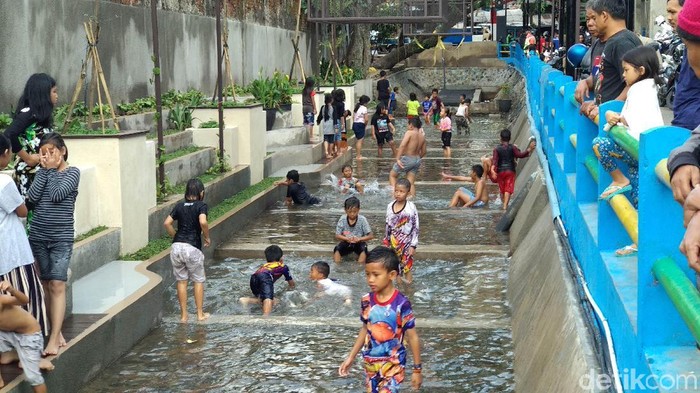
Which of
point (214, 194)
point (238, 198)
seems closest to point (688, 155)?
point (214, 194)

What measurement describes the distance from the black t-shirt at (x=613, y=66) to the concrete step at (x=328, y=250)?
492cm

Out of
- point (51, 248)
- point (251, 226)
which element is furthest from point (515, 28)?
point (51, 248)

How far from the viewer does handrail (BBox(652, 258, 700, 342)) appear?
10.8 feet

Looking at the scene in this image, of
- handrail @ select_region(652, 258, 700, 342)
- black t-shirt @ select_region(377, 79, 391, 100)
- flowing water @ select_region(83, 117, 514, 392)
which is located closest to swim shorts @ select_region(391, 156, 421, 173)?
flowing water @ select_region(83, 117, 514, 392)

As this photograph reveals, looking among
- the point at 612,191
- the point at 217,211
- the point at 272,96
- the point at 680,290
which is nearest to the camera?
the point at 680,290

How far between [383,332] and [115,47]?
12585mm

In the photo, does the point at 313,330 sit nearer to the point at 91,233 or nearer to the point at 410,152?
the point at 91,233

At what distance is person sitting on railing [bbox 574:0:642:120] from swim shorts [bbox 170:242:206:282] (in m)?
3.97

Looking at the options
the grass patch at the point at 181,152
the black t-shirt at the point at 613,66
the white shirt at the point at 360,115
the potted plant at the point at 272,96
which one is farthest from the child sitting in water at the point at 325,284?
the white shirt at the point at 360,115

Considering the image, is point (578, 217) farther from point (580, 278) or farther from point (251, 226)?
point (251, 226)

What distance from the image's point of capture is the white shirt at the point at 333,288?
1073cm

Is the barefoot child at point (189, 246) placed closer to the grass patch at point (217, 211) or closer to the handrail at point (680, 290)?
the grass patch at point (217, 211)

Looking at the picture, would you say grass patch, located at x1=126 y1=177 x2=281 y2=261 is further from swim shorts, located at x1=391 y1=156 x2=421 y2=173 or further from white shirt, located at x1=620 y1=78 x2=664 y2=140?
white shirt, located at x1=620 y1=78 x2=664 y2=140

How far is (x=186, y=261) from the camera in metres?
9.91
